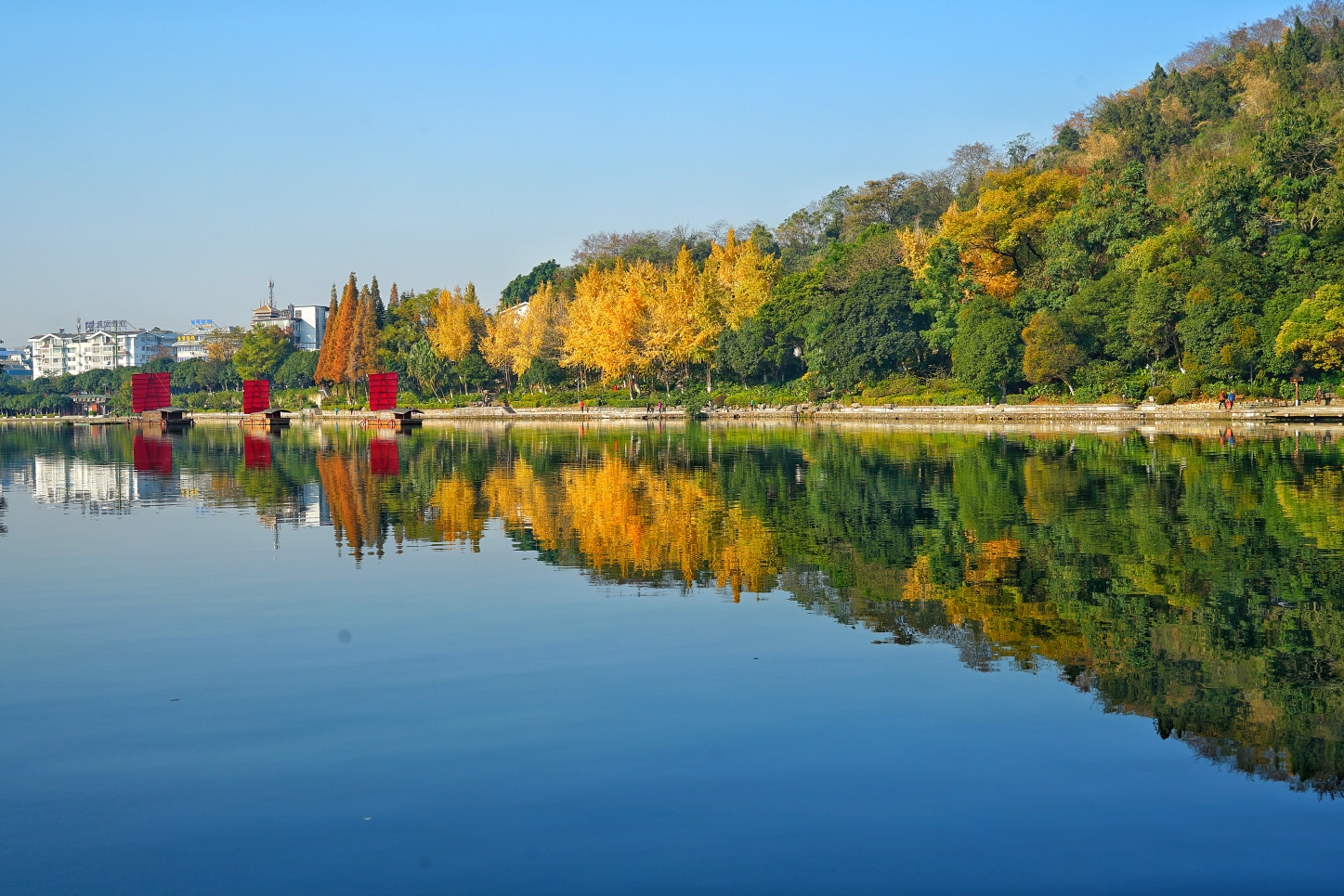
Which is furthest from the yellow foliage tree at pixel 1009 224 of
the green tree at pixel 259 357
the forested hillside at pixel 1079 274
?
the green tree at pixel 259 357

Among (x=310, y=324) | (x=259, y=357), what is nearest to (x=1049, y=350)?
(x=259, y=357)

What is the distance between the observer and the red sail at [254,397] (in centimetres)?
9538

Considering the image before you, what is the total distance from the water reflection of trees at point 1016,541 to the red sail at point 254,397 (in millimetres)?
64781

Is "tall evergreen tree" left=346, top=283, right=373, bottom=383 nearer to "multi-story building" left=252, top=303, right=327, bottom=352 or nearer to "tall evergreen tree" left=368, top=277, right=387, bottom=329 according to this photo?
"tall evergreen tree" left=368, top=277, right=387, bottom=329

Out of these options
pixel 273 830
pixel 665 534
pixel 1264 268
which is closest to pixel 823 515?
pixel 665 534

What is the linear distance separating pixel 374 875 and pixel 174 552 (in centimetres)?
1236

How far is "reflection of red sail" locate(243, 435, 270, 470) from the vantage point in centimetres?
3606

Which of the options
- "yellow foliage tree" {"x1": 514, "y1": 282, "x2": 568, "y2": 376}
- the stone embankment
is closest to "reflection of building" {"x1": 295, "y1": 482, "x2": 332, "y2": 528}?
the stone embankment

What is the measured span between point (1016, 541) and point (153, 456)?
36891 millimetres

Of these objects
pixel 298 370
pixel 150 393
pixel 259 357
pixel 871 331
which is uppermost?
pixel 259 357

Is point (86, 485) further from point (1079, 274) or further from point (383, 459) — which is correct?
point (1079, 274)

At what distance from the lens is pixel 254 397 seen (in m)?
96.1

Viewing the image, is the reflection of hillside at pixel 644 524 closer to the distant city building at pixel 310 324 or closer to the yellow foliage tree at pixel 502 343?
the yellow foliage tree at pixel 502 343

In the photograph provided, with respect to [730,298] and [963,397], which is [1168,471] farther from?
[730,298]
